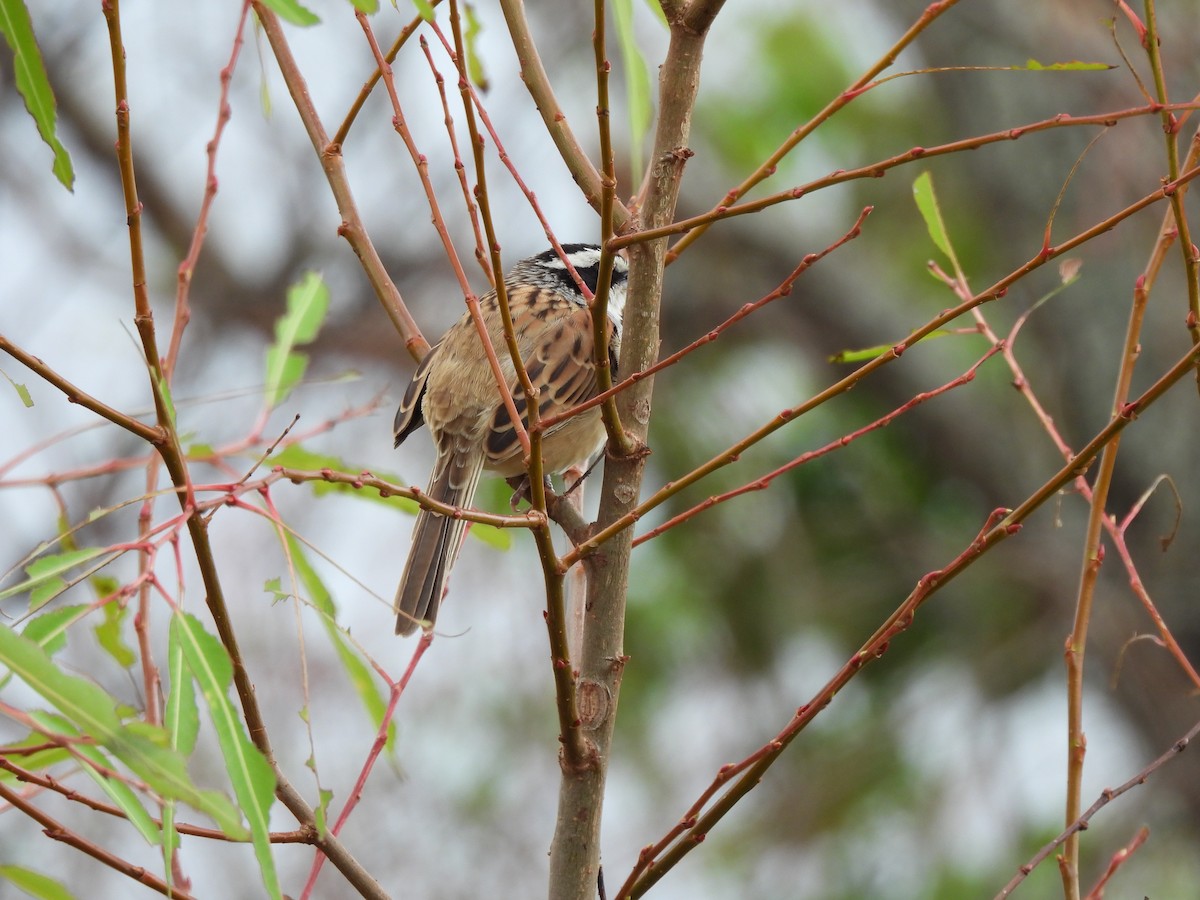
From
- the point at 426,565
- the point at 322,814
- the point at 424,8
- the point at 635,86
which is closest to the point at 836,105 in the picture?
the point at 635,86

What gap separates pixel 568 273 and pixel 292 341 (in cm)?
145

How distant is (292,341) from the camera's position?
3123 millimetres

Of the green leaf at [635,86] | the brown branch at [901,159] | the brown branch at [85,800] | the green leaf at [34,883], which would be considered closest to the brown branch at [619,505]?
the green leaf at [635,86]

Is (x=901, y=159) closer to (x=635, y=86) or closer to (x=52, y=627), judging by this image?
(x=635, y=86)

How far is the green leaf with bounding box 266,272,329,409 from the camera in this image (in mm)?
3088

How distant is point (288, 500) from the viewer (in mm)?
8289

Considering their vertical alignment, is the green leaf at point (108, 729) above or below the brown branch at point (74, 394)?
below

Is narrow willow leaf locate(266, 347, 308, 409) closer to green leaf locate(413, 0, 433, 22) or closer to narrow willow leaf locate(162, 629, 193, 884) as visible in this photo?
narrow willow leaf locate(162, 629, 193, 884)

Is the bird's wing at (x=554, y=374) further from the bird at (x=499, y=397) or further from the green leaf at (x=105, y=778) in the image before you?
the green leaf at (x=105, y=778)

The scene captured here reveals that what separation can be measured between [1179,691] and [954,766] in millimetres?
1322

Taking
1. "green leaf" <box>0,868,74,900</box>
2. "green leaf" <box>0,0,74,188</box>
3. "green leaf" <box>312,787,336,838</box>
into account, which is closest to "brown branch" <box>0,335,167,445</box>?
"green leaf" <box>0,0,74,188</box>

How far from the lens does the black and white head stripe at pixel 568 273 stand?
4.46 m

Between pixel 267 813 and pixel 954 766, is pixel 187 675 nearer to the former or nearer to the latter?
pixel 267 813

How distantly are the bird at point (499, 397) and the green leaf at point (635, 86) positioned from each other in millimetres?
1234
